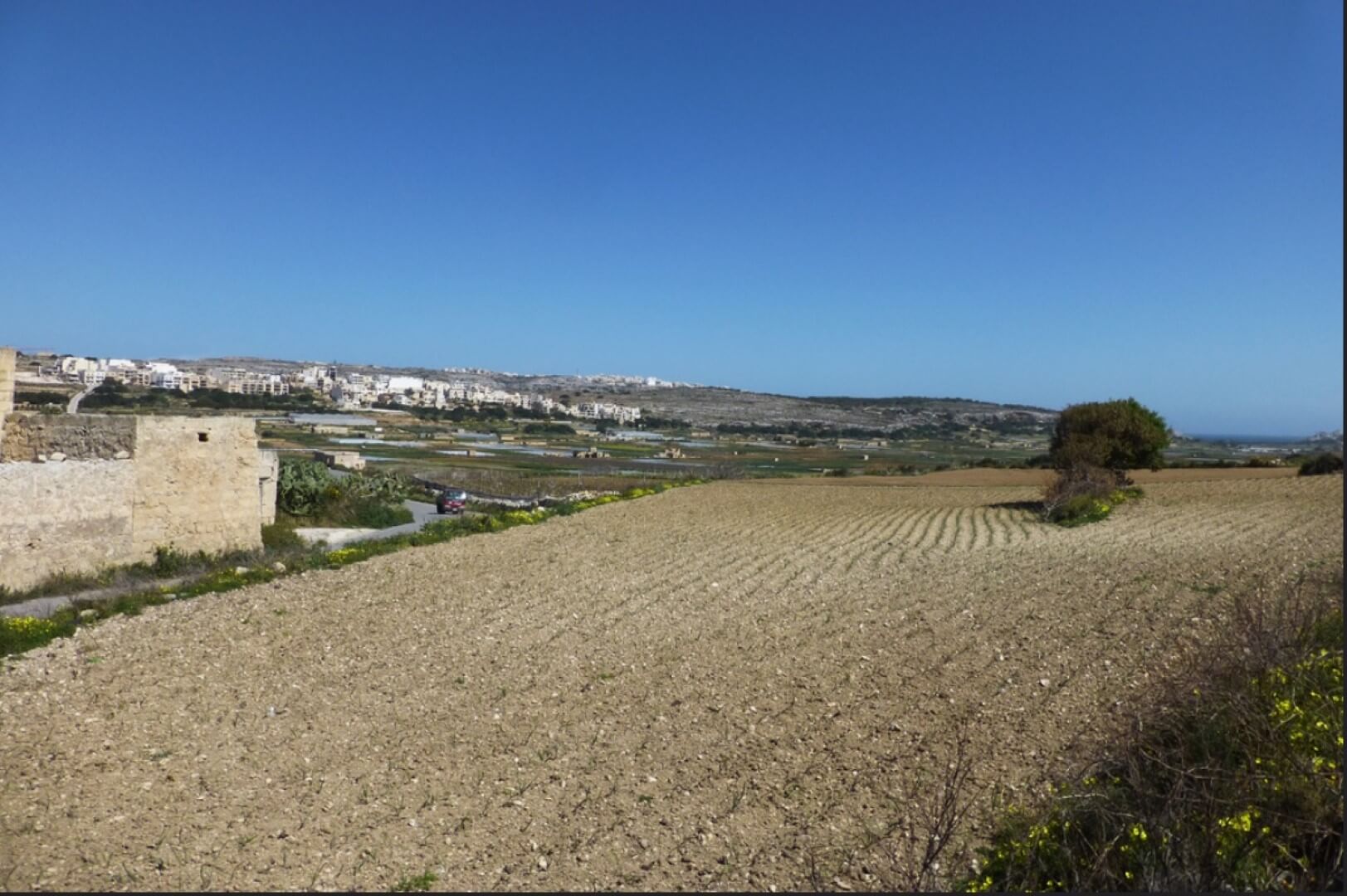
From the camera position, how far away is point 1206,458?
51250 millimetres

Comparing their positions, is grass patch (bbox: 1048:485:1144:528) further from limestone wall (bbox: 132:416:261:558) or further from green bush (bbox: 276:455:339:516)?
green bush (bbox: 276:455:339:516)

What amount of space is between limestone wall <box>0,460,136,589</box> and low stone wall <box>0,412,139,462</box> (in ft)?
1.60

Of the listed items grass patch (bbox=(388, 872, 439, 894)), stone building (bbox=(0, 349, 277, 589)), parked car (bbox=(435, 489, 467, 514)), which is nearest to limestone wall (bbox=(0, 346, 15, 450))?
stone building (bbox=(0, 349, 277, 589))

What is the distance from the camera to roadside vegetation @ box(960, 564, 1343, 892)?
3.89 meters

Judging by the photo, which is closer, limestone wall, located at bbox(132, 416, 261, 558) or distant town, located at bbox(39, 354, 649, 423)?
limestone wall, located at bbox(132, 416, 261, 558)

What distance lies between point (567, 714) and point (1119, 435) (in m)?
28.6

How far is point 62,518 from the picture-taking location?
43.7 ft

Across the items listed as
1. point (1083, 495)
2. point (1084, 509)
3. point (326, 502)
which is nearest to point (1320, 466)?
point (1083, 495)

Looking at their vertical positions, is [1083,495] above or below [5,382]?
below

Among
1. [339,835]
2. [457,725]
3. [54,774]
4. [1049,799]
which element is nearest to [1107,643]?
[1049,799]

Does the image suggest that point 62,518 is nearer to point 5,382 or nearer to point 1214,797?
point 5,382

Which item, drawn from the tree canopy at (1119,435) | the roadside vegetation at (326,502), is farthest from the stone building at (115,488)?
the tree canopy at (1119,435)

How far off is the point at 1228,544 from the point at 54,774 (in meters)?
16.4

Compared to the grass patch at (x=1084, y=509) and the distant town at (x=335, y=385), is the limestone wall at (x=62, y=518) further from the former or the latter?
the distant town at (x=335, y=385)
